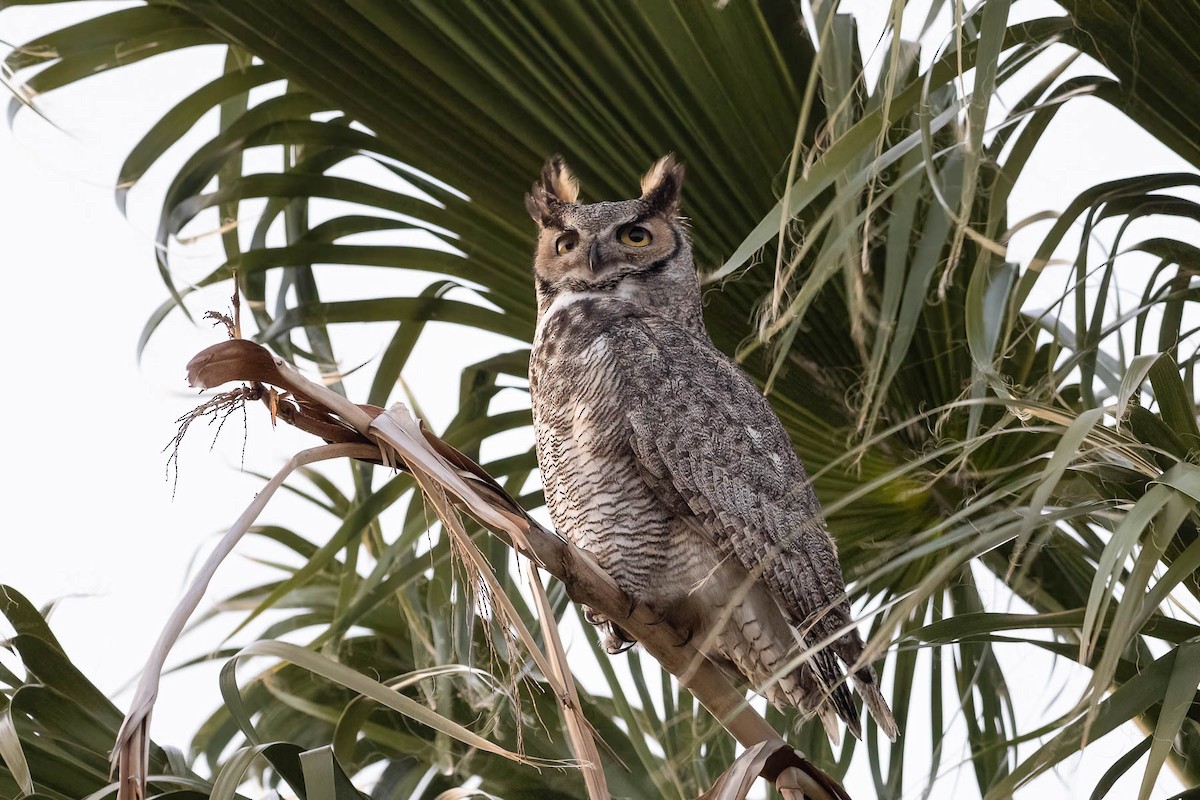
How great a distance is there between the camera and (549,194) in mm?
2047

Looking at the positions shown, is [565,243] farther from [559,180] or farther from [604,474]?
[604,474]

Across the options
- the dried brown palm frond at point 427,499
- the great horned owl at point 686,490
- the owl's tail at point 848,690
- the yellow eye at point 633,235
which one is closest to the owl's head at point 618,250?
Answer: the yellow eye at point 633,235

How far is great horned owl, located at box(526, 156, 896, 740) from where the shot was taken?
5.87 ft

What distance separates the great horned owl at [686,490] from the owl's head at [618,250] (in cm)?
11

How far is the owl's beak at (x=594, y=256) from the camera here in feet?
6.97

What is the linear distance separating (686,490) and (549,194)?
60 cm

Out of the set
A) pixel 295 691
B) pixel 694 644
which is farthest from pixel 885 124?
pixel 295 691

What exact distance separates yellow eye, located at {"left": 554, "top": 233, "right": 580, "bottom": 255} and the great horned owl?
0.15 metres

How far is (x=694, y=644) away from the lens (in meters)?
1.84

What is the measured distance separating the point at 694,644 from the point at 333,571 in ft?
3.16

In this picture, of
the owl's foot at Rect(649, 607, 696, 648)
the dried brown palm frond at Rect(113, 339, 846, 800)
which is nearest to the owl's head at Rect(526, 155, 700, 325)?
the owl's foot at Rect(649, 607, 696, 648)

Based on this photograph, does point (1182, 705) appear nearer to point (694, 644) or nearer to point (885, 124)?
point (885, 124)

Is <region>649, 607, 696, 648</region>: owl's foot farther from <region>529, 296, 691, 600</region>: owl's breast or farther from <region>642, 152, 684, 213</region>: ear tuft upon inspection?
<region>642, 152, 684, 213</region>: ear tuft

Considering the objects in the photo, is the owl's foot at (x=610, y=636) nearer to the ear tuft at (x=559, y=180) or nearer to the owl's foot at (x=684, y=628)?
the owl's foot at (x=684, y=628)
